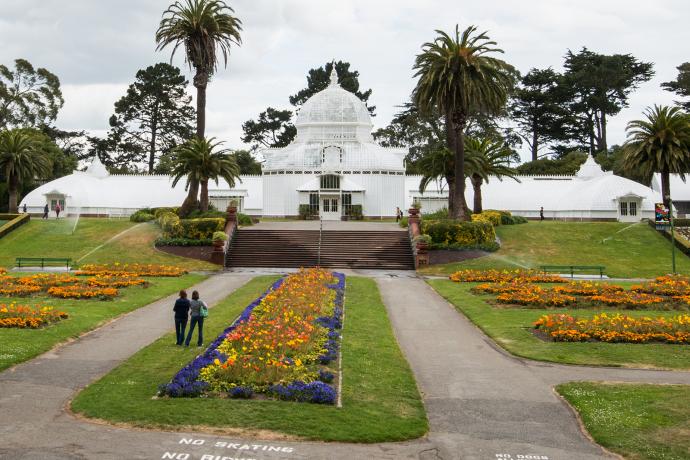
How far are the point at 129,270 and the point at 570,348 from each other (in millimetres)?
24881

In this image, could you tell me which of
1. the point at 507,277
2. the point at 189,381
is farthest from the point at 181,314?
the point at 507,277

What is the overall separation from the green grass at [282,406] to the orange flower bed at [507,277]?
Answer: 1735cm

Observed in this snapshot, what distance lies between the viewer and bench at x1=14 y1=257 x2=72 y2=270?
38.0 metres

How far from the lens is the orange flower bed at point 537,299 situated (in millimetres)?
24906

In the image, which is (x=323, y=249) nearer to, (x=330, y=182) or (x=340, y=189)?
(x=340, y=189)

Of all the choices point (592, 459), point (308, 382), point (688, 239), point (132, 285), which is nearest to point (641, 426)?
point (592, 459)

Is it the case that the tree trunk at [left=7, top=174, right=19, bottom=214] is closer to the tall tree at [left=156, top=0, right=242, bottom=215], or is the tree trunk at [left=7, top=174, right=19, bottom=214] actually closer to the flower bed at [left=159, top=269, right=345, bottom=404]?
the tall tree at [left=156, top=0, right=242, bottom=215]

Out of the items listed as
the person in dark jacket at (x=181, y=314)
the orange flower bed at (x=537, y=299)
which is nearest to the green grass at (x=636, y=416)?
the person in dark jacket at (x=181, y=314)

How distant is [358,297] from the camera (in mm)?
26984

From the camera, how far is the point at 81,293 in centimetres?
2570

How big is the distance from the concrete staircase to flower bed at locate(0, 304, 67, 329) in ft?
66.4

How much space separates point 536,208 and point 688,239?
2256 cm

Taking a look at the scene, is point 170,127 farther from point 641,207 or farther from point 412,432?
point 412,432

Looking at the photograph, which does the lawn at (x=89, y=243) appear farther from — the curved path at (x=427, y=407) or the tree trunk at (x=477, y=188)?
the tree trunk at (x=477, y=188)
